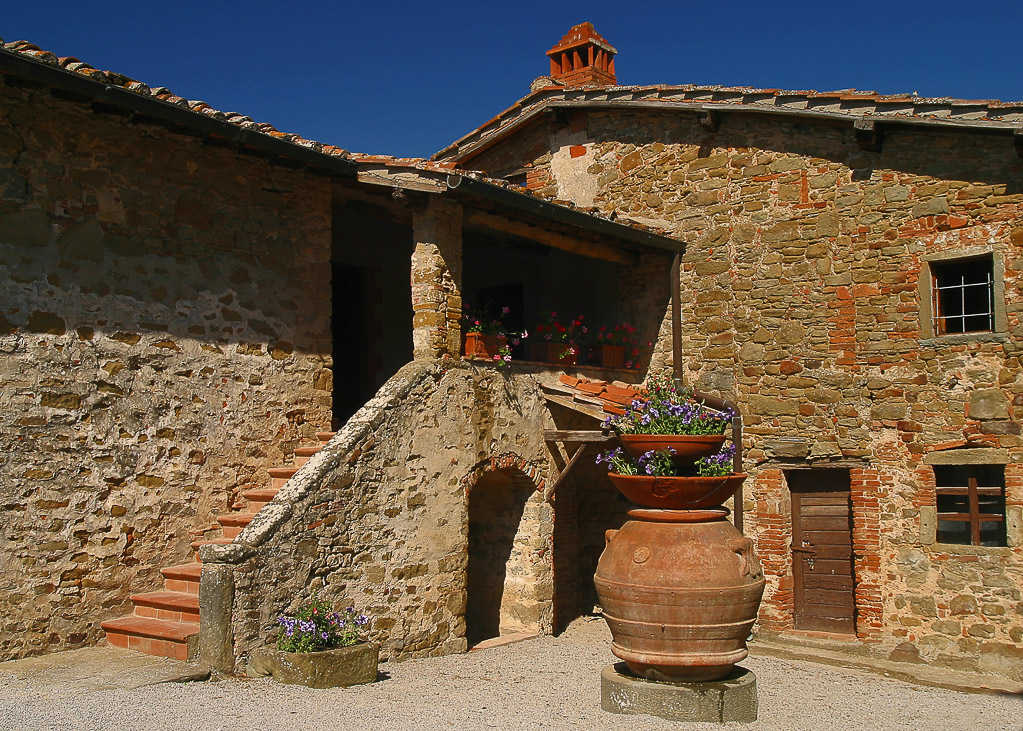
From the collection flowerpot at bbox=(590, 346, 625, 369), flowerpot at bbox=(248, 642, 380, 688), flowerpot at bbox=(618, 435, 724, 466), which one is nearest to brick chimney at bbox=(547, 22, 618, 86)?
flowerpot at bbox=(590, 346, 625, 369)

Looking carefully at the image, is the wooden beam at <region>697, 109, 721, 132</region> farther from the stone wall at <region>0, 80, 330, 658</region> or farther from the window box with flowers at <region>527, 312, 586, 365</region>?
the stone wall at <region>0, 80, 330, 658</region>

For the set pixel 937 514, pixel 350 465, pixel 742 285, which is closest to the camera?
pixel 350 465

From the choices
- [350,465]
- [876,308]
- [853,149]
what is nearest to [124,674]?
[350,465]

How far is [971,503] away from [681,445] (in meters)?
4.88

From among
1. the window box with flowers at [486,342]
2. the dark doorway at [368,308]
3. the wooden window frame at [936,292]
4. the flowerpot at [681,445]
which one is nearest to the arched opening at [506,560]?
the window box with flowers at [486,342]

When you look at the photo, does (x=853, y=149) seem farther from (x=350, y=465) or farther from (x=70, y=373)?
(x=70, y=373)

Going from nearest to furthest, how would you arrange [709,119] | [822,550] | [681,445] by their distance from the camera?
[681,445] < [822,550] < [709,119]

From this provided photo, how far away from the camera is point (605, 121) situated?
1230cm

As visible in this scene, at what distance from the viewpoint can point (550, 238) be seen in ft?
33.7

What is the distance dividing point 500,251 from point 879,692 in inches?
283

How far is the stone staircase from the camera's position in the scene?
261 inches

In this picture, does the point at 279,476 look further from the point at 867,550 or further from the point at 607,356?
the point at 867,550

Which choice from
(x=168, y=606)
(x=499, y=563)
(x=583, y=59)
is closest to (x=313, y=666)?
(x=168, y=606)

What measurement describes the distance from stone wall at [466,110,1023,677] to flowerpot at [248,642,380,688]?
18.7 ft
